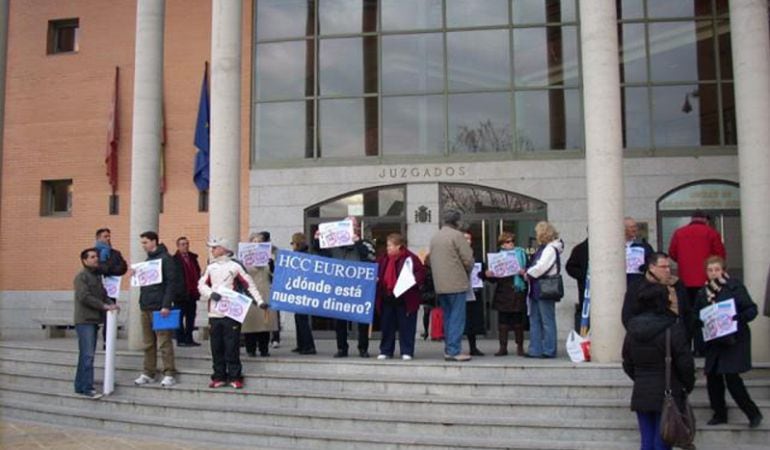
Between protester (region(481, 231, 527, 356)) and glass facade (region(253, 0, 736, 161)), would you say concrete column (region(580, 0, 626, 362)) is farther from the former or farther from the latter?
glass facade (region(253, 0, 736, 161))

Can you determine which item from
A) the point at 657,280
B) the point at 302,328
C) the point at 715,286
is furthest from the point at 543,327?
the point at 657,280

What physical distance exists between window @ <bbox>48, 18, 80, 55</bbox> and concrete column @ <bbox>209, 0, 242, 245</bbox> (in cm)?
820

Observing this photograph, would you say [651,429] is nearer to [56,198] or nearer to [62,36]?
[56,198]

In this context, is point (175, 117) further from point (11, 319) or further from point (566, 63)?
point (566, 63)

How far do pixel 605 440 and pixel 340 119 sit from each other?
1015 cm

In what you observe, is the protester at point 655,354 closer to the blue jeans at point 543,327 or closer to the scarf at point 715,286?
the scarf at point 715,286

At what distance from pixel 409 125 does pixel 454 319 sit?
279 inches

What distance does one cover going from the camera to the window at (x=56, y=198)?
59.0ft

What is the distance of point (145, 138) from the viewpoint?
12.4 m

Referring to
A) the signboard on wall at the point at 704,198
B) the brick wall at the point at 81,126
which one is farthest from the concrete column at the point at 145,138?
the signboard on wall at the point at 704,198

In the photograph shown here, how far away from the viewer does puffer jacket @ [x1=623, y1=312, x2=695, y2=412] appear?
6.41 metres

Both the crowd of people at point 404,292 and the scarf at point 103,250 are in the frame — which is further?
the scarf at point 103,250

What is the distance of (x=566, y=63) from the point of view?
15.7m

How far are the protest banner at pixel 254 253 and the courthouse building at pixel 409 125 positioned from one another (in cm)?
489
